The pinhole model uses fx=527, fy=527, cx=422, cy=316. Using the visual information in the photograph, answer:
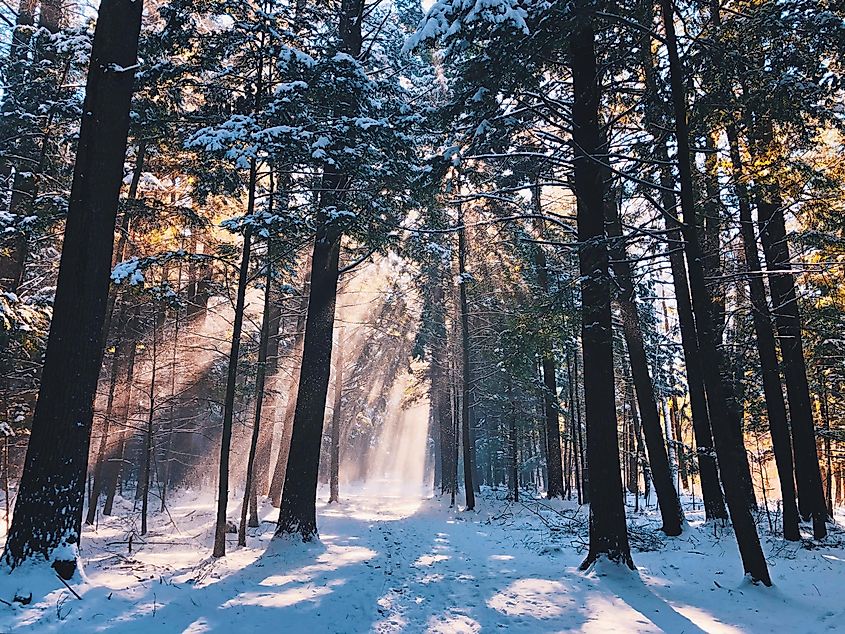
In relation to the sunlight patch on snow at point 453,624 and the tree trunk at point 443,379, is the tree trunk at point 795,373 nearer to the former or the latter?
the sunlight patch on snow at point 453,624

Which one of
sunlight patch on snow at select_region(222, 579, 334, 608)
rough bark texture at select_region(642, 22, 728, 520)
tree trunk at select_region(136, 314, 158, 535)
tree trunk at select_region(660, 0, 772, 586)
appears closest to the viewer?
sunlight patch on snow at select_region(222, 579, 334, 608)

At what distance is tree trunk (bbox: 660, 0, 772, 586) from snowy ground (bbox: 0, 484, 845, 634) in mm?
598

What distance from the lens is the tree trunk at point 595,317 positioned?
8.53 meters

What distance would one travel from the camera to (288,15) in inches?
440

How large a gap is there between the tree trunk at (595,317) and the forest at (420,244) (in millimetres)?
48

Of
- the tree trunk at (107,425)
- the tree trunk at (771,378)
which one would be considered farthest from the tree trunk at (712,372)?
the tree trunk at (107,425)

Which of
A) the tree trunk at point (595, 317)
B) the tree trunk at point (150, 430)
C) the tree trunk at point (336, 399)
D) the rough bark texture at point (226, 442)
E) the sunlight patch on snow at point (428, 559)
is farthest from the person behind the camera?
the tree trunk at point (336, 399)

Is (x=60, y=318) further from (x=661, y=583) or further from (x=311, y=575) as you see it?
(x=661, y=583)

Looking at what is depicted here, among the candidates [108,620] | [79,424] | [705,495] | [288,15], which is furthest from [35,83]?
[705,495]

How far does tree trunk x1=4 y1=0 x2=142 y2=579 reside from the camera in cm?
605

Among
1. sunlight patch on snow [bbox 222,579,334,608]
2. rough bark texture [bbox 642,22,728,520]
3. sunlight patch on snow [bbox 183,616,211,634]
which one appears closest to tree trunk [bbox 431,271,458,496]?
rough bark texture [bbox 642,22,728,520]

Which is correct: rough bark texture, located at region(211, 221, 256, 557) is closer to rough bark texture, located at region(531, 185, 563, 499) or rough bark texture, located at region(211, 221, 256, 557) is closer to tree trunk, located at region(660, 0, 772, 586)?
tree trunk, located at region(660, 0, 772, 586)

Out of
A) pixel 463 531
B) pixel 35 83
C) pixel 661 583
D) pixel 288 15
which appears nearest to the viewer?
pixel 661 583

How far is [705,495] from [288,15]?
14592mm
